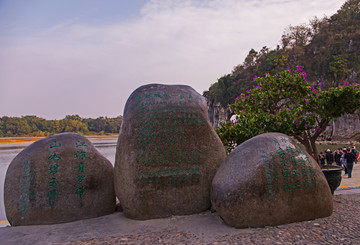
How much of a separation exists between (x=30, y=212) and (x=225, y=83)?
155 ft

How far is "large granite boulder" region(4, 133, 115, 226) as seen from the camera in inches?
191

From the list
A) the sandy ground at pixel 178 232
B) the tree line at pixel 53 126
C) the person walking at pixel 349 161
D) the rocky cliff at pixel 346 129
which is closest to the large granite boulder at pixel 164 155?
the sandy ground at pixel 178 232

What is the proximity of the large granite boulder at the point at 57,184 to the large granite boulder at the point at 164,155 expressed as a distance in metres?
0.46

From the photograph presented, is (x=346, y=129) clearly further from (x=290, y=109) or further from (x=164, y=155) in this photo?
(x=164, y=155)

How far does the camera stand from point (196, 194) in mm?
5039

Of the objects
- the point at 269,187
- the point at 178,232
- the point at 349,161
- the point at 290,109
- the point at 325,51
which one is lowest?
the point at 178,232

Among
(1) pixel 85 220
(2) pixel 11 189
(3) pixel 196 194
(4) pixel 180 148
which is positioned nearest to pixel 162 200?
(3) pixel 196 194

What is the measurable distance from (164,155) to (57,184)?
1849 mm

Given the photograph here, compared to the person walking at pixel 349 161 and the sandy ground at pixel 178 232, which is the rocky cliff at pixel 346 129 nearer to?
the person walking at pixel 349 161

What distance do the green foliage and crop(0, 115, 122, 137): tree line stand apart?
61.6 m

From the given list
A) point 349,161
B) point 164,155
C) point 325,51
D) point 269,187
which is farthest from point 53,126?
point 269,187

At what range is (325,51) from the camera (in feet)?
125

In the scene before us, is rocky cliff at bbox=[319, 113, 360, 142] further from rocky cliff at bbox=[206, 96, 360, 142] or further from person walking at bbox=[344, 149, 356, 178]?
person walking at bbox=[344, 149, 356, 178]

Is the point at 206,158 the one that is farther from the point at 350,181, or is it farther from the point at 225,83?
the point at 225,83
